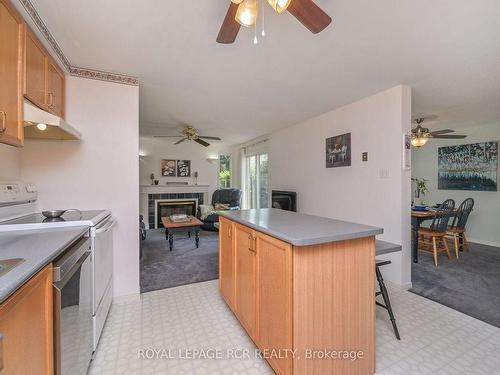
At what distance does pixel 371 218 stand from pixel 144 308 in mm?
2747

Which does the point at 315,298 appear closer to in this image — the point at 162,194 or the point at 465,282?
the point at 465,282

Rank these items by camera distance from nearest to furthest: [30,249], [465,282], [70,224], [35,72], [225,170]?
[30,249] → [70,224] → [35,72] → [465,282] → [225,170]

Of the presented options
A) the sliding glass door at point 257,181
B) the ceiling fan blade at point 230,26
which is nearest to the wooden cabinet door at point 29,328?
the ceiling fan blade at point 230,26

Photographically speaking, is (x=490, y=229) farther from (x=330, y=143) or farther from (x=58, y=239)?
(x=58, y=239)

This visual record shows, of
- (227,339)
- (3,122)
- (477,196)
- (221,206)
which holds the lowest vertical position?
(227,339)

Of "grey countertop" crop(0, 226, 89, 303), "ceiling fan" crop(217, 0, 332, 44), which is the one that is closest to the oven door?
"grey countertop" crop(0, 226, 89, 303)

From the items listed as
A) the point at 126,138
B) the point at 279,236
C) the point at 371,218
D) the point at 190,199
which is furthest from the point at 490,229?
the point at 190,199

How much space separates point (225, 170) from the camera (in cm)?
761

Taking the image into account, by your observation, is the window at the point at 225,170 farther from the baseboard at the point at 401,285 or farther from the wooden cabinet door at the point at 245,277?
the wooden cabinet door at the point at 245,277

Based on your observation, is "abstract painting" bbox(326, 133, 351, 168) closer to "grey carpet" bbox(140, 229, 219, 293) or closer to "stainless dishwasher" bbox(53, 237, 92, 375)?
"grey carpet" bbox(140, 229, 219, 293)

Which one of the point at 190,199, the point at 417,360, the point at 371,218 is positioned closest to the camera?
the point at 417,360

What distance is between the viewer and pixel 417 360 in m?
1.56

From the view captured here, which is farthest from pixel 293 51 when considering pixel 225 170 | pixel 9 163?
pixel 225 170

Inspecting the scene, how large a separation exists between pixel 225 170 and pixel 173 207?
204 centimetres
